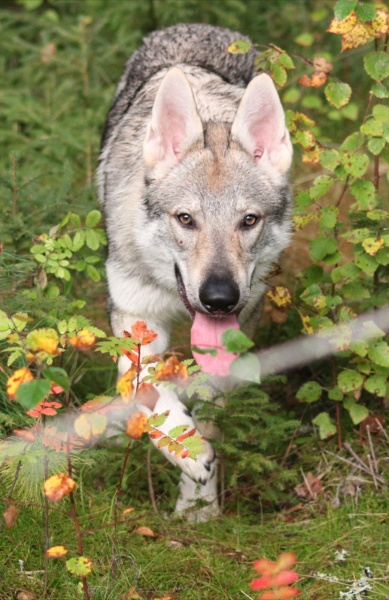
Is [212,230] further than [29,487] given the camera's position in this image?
Yes

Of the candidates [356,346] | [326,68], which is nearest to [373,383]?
[356,346]

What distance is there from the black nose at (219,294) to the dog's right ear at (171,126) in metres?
0.72

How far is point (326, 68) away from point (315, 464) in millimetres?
1823

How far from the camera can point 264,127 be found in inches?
150

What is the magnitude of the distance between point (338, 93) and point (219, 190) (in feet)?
2.18

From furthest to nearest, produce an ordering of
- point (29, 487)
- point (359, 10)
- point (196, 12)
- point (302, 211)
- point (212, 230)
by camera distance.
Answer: point (196, 12) < point (302, 211) < point (212, 230) < point (359, 10) < point (29, 487)

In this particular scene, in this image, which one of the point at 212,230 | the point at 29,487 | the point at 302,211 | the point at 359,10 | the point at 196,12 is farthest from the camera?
the point at 196,12

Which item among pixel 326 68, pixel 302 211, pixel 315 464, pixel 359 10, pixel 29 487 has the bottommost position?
pixel 315 464

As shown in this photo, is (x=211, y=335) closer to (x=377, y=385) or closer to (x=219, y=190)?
(x=219, y=190)

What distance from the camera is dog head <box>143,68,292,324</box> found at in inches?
136

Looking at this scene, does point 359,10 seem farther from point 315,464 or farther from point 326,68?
point 315,464

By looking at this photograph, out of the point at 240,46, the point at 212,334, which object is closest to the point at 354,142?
the point at 240,46

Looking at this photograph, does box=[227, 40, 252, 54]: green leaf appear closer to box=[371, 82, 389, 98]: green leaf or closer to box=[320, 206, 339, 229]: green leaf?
box=[371, 82, 389, 98]: green leaf

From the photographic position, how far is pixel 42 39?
722cm
